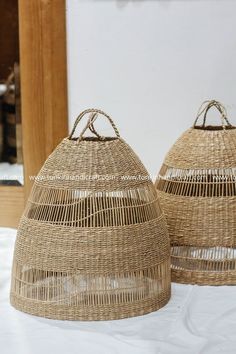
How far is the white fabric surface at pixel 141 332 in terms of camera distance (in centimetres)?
101

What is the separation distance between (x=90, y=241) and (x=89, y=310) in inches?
4.8

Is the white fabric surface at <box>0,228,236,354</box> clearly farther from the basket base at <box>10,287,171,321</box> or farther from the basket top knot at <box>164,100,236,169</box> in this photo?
the basket top knot at <box>164,100,236,169</box>

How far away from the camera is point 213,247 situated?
1.33 m

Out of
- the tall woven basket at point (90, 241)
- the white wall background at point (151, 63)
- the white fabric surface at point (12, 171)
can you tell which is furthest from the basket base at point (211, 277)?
the white fabric surface at point (12, 171)

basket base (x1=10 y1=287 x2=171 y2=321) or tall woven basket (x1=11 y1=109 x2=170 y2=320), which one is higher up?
tall woven basket (x1=11 y1=109 x2=170 y2=320)

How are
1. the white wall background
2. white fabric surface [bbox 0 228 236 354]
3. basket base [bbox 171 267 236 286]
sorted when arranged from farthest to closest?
the white wall background < basket base [bbox 171 267 236 286] < white fabric surface [bbox 0 228 236 354]

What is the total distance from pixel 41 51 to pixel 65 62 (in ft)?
0.24

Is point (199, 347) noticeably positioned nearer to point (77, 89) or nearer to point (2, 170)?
point (77, 89)

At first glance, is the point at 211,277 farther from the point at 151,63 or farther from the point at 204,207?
the point at 151,63

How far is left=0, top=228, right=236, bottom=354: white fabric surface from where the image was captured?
101 centimetres

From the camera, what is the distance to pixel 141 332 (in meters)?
1.07

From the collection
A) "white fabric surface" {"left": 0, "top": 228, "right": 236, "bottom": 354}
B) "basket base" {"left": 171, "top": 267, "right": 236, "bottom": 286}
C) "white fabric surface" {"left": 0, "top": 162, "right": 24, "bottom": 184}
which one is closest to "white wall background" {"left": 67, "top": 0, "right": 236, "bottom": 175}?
"white fabric surface" {"left": 0, "top": 162, "right": 24, "bottom": 184}

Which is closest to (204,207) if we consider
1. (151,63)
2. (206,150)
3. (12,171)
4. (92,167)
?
(206,150)

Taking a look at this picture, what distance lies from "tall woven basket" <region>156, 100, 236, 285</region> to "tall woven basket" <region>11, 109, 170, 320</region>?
135 millimetres
